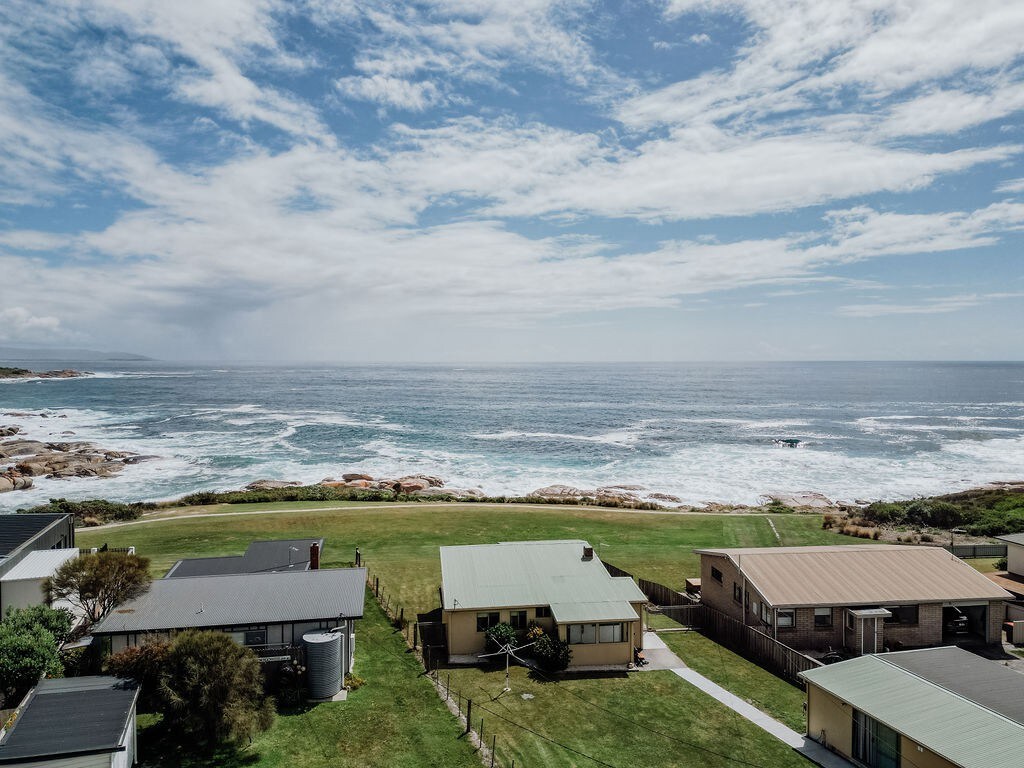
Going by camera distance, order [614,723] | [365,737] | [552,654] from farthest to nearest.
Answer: [552,654], [614,723], [365,737]

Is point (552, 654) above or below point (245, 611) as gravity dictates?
below

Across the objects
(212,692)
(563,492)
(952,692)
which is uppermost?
(952,692)

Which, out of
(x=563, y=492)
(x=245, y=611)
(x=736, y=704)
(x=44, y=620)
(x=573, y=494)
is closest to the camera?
(x=44, y=620)

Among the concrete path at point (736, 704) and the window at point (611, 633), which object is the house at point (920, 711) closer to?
the concrete path at point (736, 704)

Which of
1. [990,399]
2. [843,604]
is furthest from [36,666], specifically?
[990,399]

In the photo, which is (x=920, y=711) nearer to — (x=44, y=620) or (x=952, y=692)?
(x=952, y=692)

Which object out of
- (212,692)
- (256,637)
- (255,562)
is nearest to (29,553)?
(255,562)

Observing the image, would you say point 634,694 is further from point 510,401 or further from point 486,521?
point 510,401
